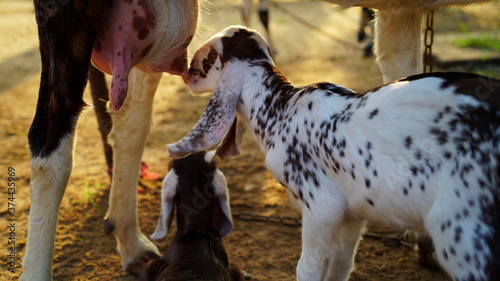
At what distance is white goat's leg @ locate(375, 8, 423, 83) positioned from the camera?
11.7ft

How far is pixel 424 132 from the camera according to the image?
226 centimetres

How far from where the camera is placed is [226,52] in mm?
3158

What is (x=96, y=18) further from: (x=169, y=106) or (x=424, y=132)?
(x=169, y=106)

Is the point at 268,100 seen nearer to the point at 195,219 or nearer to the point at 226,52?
the point at 226,52

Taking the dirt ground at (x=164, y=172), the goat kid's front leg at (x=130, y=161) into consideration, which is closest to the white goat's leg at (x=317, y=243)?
the dirt ground at (x=164, y=172)

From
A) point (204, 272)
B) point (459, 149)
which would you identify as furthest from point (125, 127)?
point (459, 149)

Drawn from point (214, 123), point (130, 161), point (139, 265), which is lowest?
point (139, 265)

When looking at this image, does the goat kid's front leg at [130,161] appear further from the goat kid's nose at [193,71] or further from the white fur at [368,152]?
the white fur at [368,152]

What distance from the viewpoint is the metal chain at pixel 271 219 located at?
13.5 ft

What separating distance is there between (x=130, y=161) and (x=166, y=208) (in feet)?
1.17

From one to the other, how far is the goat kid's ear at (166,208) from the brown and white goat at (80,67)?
1.06 feet

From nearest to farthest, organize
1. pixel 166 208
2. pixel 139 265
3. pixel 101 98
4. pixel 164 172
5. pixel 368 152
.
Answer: pixel 368 152
pixel 166 208
pixel 139 265
pixel 101 98
pixel 164 172

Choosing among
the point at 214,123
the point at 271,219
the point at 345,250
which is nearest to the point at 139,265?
the point at 271,219

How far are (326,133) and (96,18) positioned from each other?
1185mm
